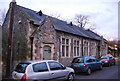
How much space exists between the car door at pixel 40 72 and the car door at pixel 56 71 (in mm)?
328

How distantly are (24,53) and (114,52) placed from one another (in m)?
38.7

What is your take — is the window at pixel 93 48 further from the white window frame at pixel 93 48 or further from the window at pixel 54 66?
the window at pixel 54 66

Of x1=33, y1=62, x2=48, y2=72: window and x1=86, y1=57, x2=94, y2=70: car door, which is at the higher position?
x1=33, y1=62, x2=48, y2=72: window

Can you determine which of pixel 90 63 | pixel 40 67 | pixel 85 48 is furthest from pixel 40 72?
pixel 85 48

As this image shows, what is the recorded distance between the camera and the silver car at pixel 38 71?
6348 mm

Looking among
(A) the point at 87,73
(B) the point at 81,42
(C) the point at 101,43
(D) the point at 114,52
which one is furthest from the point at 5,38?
(D) the point at 114,52

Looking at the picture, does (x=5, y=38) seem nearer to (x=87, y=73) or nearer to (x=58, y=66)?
(x=58, y=66)

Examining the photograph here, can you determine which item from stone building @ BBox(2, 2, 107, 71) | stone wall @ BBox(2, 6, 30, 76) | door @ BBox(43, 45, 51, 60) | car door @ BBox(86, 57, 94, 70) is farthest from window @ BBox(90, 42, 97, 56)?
stone wall @ BBox(2, 6, 30, 76)

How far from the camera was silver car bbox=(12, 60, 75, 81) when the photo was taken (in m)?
6.35

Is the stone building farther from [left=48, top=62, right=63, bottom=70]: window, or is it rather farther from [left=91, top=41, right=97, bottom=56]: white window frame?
[left=91, top=41, right=97, bottom=56]: white window frame

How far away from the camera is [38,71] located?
6.73 meters

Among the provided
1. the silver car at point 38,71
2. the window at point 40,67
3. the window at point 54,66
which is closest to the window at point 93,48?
the window at point 54,66

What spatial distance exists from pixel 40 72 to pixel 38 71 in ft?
0.39

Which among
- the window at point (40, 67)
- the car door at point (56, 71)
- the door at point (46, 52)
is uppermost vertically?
the door at point (46, 52)
